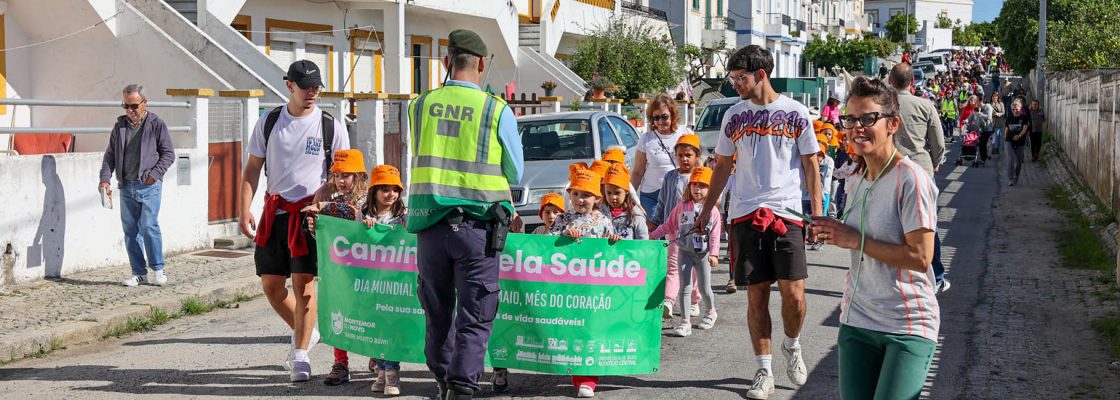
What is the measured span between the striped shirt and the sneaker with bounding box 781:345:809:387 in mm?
2771

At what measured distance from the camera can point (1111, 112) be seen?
16.3m

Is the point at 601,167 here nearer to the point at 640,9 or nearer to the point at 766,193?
the point at 766,193

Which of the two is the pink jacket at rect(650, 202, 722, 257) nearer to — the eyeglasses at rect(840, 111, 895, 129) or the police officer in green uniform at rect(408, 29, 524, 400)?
the police officer in green uniform at rect(408, 29, 524, 400)

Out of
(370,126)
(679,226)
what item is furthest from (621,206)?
(370,126)

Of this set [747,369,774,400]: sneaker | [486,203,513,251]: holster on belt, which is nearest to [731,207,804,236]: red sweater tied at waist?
[747,369,774,400]: sneaker

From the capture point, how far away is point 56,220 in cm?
1146

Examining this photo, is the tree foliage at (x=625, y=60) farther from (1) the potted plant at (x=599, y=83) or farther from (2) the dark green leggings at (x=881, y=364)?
(2) the dark green leggings at (x=881, y=364)

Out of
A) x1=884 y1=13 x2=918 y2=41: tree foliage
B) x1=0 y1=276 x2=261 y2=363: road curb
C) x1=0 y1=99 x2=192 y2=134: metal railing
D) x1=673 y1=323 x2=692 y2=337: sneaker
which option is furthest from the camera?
x1=884 y1=13 x2=918 y2=41: tree foliage

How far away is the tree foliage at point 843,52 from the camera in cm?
6869

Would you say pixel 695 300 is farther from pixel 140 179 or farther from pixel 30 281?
pixel 30 281

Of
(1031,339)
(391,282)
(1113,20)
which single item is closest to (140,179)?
(391,282)

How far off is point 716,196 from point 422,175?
194 cm

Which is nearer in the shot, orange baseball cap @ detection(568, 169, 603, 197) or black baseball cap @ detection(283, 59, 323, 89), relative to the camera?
black baseball cap @ detection(283, 59, 323, 89)

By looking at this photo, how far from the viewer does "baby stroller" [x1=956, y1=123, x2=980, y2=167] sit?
28000 mm
